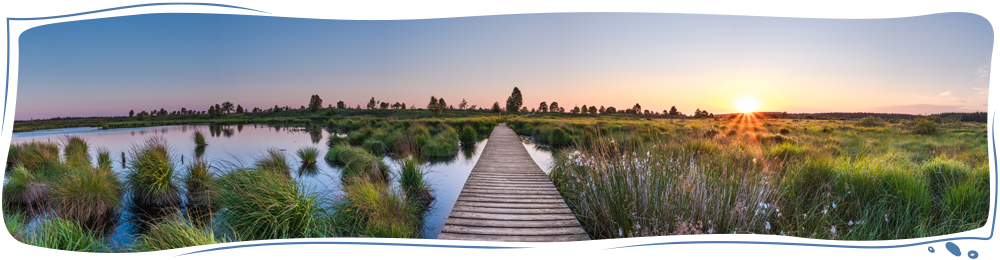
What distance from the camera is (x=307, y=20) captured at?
6.35 ft

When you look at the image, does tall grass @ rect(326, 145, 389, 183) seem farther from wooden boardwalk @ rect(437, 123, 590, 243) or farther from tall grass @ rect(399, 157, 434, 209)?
wooden boardwalk @ rect(437, 123, 590, 243)

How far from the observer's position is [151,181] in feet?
24.0

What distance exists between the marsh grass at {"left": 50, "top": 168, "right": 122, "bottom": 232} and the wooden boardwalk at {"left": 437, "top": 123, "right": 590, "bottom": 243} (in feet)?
17.1

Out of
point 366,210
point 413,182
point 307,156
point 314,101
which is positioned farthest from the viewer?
point 307,156

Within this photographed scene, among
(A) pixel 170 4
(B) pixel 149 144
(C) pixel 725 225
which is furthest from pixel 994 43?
(B) pixel 149 144

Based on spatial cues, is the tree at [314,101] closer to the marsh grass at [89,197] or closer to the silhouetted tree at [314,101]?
the silhouetted tree at [314,101]

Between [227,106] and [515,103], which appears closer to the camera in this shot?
[227,106]

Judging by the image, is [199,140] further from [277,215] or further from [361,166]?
[277,215]

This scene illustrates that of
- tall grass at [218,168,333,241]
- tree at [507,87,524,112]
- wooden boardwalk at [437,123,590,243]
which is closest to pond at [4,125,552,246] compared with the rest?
tall grass at [218,168,333,241]

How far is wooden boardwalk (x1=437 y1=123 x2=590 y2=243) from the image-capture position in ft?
13.5

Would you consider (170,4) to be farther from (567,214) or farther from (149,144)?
(149,144)

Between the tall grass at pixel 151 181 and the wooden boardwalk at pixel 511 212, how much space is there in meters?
5.84

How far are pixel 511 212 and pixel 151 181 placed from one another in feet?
24.5

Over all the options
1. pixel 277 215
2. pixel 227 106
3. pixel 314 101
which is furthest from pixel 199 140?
pixel 277 215
